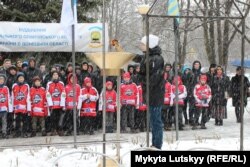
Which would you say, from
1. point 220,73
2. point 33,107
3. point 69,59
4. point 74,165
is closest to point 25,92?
point 33,107

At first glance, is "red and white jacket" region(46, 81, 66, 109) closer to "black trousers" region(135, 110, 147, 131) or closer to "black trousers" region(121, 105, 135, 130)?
"black trousers" region(121, 105, 135, 130)

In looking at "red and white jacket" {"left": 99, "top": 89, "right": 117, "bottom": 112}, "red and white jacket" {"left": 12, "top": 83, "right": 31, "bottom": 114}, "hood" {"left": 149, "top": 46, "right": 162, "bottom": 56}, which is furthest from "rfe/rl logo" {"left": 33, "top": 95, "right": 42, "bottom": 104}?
"hood" {"left": 149, "top": 46, "right": 162, "bottom": 56}

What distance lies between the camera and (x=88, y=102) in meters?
10.9

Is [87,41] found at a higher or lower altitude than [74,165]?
higher

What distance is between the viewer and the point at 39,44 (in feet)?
37.6

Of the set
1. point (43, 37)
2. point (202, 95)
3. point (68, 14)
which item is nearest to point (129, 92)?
point (202, 95)

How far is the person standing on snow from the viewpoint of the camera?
11.9 meters

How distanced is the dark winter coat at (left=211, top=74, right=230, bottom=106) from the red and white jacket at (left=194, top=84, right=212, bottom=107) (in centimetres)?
45

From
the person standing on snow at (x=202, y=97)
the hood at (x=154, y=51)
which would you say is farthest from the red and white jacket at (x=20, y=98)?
the person standing on snow at (x=202, y=97)

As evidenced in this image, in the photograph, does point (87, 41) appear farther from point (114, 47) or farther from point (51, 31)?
point (114, 47)

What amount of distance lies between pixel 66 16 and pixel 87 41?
9.37 feet

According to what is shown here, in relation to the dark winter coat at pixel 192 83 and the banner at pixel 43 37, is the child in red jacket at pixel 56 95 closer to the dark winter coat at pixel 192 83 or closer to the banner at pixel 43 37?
the banner at pixel 43 37

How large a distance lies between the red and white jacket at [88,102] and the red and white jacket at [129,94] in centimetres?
64

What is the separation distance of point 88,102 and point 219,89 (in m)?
3.46
